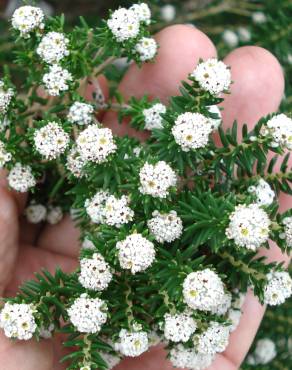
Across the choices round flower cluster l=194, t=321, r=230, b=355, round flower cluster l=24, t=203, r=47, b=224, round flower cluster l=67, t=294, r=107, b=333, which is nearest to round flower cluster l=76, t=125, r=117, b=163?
round flower cluster l=67, t=294, r=107, b=333

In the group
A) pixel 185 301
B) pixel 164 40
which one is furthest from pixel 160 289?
pixel 164 40

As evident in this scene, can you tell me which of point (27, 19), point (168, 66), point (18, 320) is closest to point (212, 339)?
point (18, 320)

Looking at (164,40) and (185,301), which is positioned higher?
(164,40)

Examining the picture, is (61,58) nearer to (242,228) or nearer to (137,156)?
(137,156)

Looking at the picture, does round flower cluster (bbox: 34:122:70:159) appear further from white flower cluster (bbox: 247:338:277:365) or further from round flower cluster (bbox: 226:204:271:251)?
white flower cluster (bbox: 247:338:277:365)

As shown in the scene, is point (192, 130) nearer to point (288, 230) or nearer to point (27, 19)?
point (288, 230)
